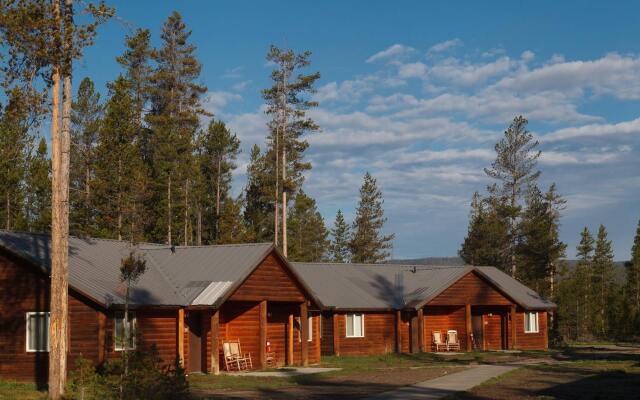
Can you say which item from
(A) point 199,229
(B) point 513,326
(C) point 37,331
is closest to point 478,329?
(B) point 513,326

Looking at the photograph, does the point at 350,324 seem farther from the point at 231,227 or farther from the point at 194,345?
the point at 231,227

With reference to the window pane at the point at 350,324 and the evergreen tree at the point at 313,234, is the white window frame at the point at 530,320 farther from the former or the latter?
the evergreen tree at the point at 313,234

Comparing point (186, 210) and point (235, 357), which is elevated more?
point (186, 210)

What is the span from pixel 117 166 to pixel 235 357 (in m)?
20.0

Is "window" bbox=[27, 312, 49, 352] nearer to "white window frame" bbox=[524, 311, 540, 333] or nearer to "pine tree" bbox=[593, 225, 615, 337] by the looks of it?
"white window frame" bbox=[524, 311, 540, 333]

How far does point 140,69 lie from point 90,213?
1830cm

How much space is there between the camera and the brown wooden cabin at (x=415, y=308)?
43438mm

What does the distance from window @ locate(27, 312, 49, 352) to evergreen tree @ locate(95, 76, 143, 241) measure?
1968 centimetres

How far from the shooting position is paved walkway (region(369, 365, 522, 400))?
867 inches

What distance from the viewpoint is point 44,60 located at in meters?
20.2

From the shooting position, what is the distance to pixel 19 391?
24031mm

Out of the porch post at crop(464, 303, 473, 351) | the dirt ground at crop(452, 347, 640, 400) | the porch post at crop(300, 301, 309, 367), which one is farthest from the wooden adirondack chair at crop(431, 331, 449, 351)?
the porch post at crop(300, 301, 309, 367)

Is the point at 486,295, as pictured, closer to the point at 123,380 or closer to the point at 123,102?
the point at 123,102

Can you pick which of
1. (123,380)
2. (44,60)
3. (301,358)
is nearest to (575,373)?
(301,358)
